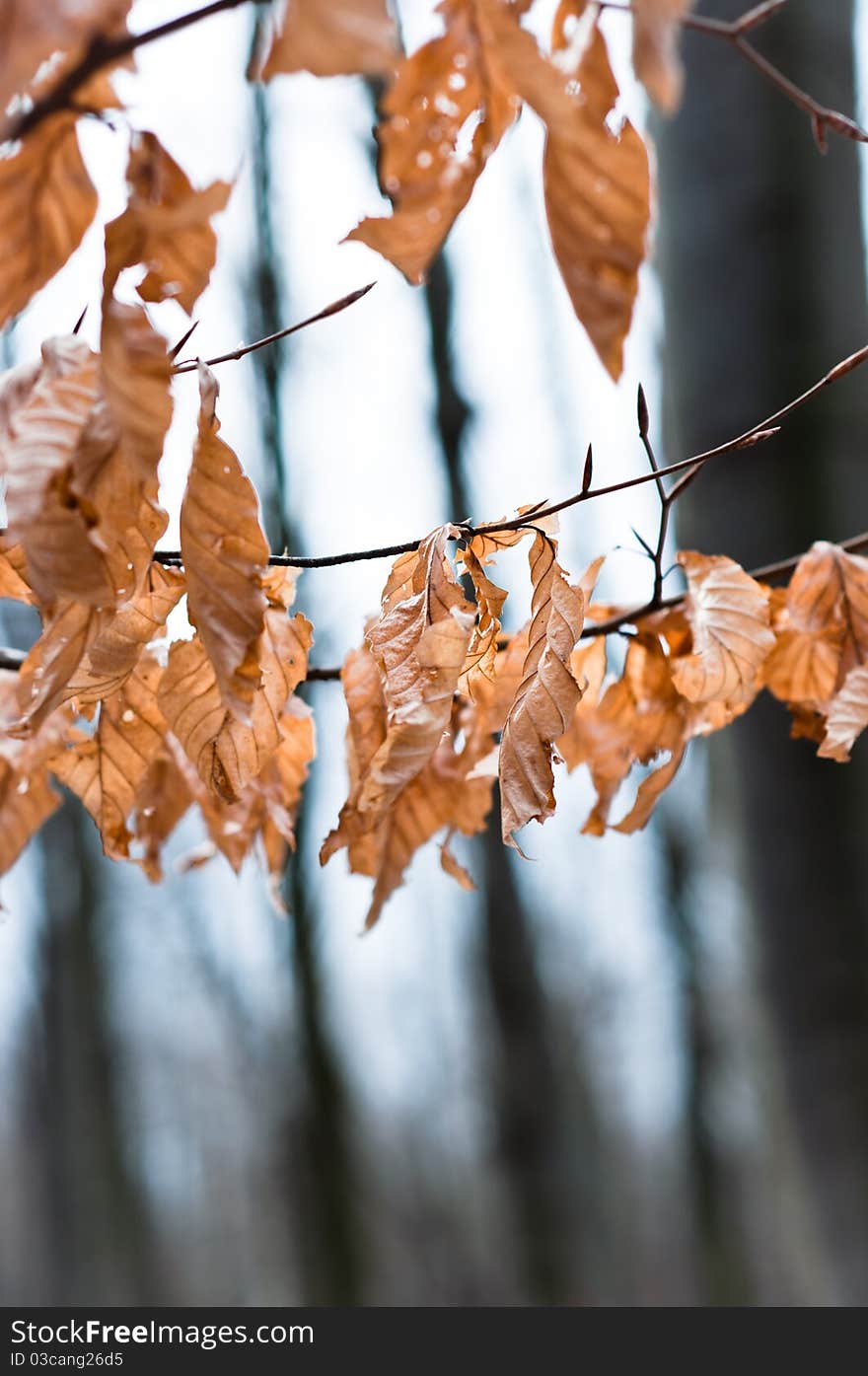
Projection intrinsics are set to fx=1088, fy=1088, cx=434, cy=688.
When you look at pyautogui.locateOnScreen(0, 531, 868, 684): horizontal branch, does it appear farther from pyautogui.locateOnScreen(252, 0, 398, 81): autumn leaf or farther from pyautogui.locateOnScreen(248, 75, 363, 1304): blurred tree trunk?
pyautogui.locateOnScreen(248, 75, 363, 1304): blurred tree trunk

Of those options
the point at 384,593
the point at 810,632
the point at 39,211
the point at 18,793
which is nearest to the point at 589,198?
the point at 39,211

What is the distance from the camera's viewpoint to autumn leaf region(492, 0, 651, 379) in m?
0.25

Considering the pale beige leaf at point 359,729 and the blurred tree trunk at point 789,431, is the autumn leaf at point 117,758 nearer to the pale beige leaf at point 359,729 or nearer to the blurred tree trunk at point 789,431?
the pale beige leaf at point 359,729

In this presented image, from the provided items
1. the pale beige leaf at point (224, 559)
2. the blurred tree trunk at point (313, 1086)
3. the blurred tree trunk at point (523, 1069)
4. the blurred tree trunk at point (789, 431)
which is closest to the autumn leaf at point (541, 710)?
the pale beige leaf at point (224, 559)

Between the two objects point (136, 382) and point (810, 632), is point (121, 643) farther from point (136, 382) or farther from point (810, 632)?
point (810, 632)

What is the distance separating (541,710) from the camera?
0.42 m

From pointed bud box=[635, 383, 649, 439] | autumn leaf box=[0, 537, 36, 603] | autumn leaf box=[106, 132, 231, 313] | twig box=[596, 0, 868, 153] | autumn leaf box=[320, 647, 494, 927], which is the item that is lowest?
autumn leaf box=[320, 647, 494, 927]

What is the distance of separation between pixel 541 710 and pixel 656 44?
24 cm

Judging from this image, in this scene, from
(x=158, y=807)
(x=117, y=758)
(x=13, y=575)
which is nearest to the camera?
(x=13, y=575)

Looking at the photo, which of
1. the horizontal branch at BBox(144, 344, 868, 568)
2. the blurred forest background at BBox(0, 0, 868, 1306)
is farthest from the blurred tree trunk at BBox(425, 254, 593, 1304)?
the horizontal branch at BBox(144, 344, 868, 568)

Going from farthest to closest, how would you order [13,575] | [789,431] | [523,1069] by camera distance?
[523,1069], [789,431], [13,575]

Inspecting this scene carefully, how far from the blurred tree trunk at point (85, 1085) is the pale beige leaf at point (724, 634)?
354 centimetres
